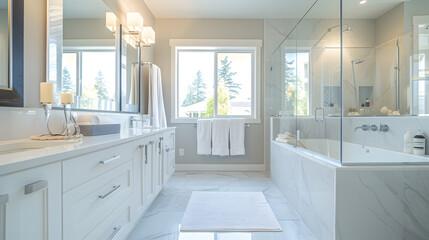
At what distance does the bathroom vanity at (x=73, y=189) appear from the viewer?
537mm

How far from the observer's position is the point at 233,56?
3.37 m

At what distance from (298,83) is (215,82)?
1.34m

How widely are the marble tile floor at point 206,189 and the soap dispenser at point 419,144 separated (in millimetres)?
969

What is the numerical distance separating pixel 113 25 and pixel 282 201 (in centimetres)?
236

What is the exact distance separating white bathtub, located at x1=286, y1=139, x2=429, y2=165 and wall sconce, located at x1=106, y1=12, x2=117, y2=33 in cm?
209

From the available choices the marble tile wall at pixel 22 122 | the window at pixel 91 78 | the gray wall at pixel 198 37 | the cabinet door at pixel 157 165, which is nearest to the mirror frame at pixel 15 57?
the marble tile wall at pixel 22 122

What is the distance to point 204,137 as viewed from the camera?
3162 mm

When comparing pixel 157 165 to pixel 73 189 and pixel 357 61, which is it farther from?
pixel 357 61

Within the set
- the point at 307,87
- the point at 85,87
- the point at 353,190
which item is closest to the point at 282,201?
the point at 353,190

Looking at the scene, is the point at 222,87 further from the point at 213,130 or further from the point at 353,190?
the point at 353,190

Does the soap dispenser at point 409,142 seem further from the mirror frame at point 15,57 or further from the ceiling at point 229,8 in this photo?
the mirror frame at point 15,57

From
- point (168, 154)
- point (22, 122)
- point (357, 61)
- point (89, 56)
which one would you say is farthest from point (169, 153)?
point (357, 61)

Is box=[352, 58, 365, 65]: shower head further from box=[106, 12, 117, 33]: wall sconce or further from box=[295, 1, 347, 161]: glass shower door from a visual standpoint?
box=[106, 12, 117, 33]: wall sconce

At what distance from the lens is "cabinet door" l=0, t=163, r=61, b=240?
1.68ft
